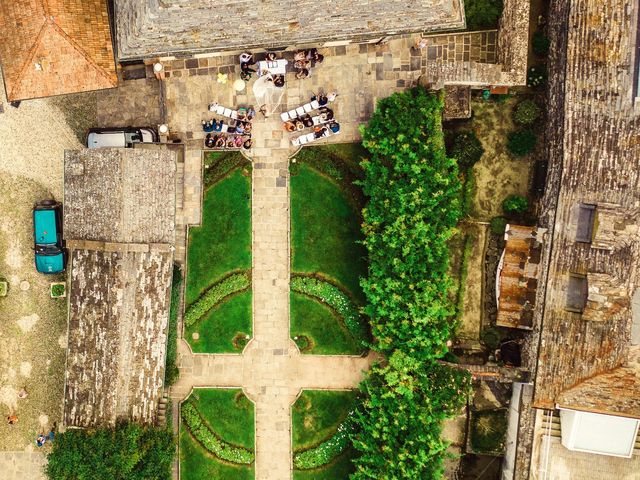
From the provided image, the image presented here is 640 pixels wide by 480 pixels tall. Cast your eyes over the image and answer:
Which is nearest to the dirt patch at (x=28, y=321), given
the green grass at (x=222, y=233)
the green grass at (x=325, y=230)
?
the green grass at (x=222, y=233)

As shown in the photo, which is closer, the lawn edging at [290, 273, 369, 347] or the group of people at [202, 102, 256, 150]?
the group of people at [202, 102, 256, 150]

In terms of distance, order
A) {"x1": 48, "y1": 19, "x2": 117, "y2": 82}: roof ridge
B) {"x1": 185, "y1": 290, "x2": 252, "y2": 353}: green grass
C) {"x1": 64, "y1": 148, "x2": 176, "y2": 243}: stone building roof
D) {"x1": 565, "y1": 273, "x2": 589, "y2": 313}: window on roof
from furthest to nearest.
A: 1. {"x1": 185, "y1": 290, "x2": 252, "y2": 353}: green grass
2. {"x1": 64, "y1": 148, "x2": 176, "y2": 243}: stone building roof
3. {"x1": 565, "y1": 273, "x2": 589, "y2": 313}: window on roof
4. {"x1": 48, "y1": 19, "x2": 117, "y2": 82}: roof ridge

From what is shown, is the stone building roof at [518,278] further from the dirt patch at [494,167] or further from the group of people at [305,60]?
the group of people at [305,60]

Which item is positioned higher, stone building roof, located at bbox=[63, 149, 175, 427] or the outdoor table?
the outdoor table

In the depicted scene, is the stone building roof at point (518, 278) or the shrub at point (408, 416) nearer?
the shrub at point (408, 416)

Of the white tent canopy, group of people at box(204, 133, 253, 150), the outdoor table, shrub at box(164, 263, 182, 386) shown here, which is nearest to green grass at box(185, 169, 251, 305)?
shrub at box(164, 263, 182, 386)

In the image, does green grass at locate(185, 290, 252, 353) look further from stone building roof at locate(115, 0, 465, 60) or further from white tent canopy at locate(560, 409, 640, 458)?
white tent canopy at locate(560, 409, 640, 458)
